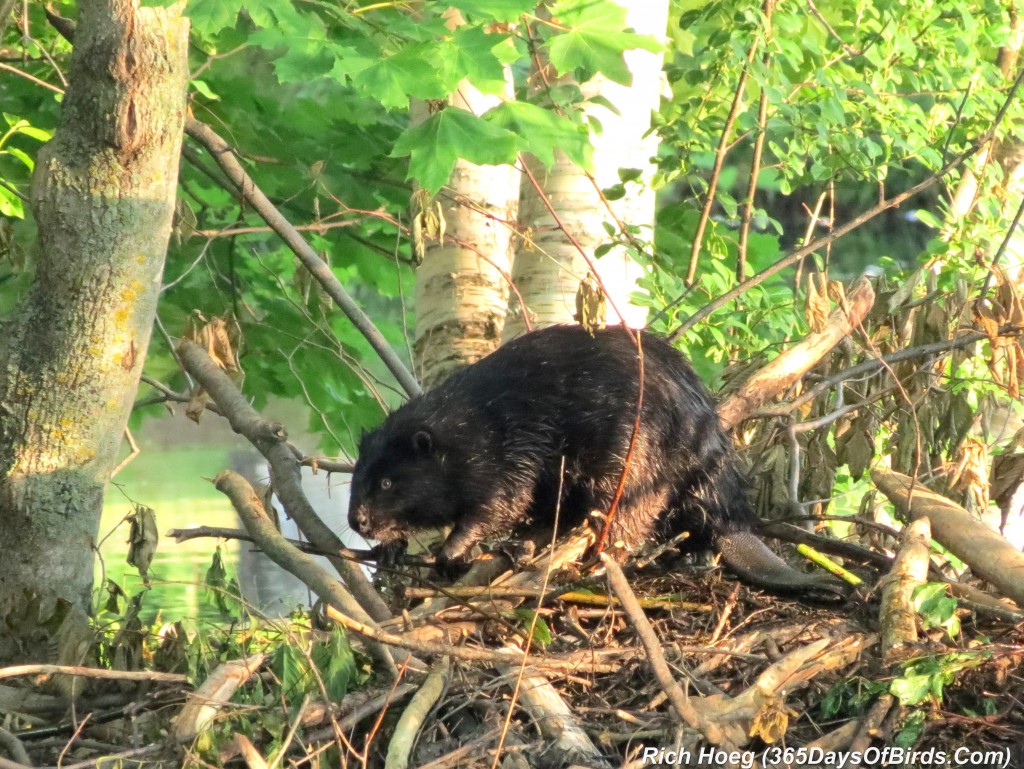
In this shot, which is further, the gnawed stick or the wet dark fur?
the wet dark fur

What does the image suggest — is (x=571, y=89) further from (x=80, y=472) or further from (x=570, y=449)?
(x=80, y=472)

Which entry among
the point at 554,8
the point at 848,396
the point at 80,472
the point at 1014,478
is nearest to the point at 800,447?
the point at 848,396

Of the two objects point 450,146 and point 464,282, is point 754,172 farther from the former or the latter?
point 450,146

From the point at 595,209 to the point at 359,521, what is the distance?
61.7 inches

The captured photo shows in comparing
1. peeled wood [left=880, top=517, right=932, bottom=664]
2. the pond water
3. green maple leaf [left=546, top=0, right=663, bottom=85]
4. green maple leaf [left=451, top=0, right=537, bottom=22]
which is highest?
green maple leaf [left=451, top=0, right=537, bottom=22]

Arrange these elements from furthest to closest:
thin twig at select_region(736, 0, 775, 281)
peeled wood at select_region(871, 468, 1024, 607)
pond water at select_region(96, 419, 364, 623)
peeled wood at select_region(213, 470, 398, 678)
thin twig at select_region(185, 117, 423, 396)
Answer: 1. pond water at select_region(96, 419, 364, 623)
2. thin twig at select_region(736, 0, 775, 281)
3. thin twig at select_region(185, 117, 423, 396)
4. peeled wood at select_region(871, 468, 1024, 607)
5. peeled wood at select_region(213, 470, 398, 678)

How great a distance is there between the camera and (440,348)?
16.1 ft

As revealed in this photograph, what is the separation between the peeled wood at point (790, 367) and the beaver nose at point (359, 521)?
126cm

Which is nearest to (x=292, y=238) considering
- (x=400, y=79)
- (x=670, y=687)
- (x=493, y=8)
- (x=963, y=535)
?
(x=400, y=79)

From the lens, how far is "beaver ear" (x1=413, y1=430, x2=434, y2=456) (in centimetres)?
430

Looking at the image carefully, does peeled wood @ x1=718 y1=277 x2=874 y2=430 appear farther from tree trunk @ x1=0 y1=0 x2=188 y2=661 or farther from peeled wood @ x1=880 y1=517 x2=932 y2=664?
tree trunk @ x1=0 y1=0 x2=188 y2=661

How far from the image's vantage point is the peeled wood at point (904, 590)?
312cm

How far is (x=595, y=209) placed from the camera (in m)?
4.96

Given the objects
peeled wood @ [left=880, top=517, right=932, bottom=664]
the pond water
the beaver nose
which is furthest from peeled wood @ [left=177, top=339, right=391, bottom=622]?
the pond water
